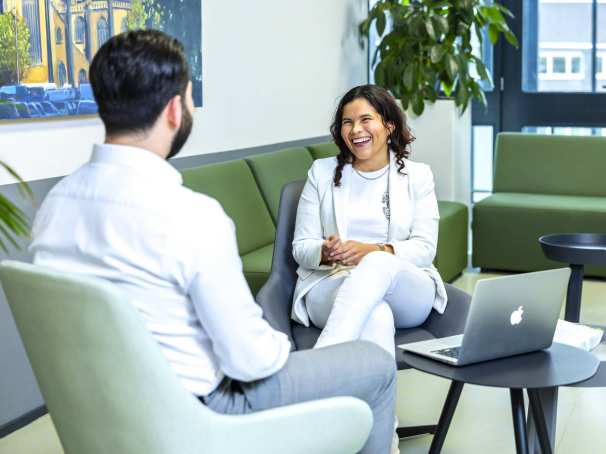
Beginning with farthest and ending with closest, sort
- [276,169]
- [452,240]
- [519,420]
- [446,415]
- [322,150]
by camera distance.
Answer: [452,240], [322,150], [276,169], [446,415], [519,420]

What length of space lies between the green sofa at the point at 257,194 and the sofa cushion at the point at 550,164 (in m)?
0.85

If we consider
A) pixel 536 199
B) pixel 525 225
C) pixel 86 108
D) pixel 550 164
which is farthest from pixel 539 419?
pixel 550 164

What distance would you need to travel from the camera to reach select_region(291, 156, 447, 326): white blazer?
11.0 feet

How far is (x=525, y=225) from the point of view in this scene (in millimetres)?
5867

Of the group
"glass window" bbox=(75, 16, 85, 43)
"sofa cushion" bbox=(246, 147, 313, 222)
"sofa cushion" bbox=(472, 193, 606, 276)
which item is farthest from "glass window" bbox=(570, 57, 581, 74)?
"glass window" bbox=(75, 16, 85, 43)

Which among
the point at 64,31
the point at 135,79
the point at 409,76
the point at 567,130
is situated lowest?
the point at 567,130

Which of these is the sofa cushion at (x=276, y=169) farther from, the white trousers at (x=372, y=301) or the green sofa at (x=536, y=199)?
the white trousers at (x=372, y=301)

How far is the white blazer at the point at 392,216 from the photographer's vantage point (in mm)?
3352

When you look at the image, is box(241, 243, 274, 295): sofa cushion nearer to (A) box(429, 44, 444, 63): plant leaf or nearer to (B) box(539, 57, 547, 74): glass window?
(A) box(429, 44, 444, 63): plant leaf

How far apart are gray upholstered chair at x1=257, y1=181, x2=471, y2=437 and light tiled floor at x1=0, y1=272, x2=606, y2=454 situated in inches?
6.0

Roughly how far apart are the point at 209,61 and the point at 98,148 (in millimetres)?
2855

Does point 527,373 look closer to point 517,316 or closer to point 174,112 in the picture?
point 517,316

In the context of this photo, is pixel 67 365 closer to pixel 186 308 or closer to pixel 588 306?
pixel 186 308

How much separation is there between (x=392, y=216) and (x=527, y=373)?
3.58ft
